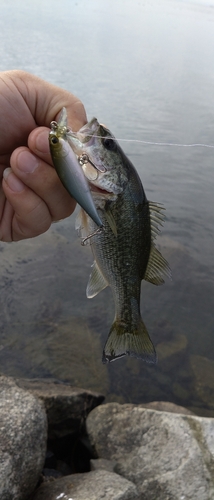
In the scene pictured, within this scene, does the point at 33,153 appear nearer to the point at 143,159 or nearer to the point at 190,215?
the point at 190,215

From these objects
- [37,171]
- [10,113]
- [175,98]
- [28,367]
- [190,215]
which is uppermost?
[10,113]

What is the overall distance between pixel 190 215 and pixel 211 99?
1206 cm

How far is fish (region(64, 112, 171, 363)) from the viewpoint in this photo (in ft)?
8.13

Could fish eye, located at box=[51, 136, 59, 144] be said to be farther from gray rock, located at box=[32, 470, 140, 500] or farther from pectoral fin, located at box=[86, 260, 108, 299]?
gray rock, located at box=[32, 470, 140, 500]

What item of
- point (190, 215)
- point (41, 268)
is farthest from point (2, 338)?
point (190, 215)

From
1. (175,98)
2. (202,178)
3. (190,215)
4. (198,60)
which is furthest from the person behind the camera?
(198,60)

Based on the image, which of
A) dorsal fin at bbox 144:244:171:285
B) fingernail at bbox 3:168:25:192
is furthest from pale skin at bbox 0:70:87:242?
dorsal fin at bbox 144:244:171:285

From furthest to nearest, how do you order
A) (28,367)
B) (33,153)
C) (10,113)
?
(28,367), (10,113), (33,153)

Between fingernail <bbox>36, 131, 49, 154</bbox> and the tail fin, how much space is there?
1473mm

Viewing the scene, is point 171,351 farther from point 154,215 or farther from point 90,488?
point 154,215

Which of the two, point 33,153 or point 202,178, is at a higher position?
point 33,153

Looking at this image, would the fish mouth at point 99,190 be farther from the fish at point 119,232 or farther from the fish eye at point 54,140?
the fish eye at point 54,140

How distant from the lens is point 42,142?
2.48 m

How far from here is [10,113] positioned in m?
2.74
